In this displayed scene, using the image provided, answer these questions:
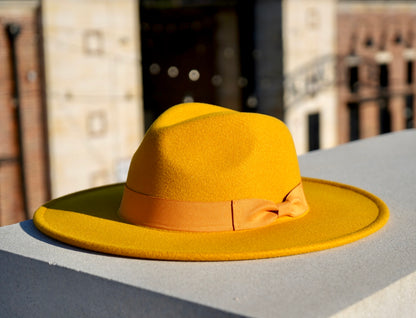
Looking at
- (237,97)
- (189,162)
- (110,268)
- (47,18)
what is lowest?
(237,97)

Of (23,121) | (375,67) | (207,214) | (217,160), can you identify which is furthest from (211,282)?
(375,67)

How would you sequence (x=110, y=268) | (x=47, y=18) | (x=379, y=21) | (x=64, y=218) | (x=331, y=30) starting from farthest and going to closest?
(x=379, y=21) < (x=331, y=30) < (x=47, y=18) < (x=64, y=218) < (x=110, y=268)

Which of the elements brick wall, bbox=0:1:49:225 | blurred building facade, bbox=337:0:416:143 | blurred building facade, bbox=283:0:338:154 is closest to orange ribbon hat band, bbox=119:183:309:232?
brick wall, bbox=0:1:49:225

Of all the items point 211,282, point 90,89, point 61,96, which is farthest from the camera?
point 90,89

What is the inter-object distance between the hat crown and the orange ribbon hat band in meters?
0.03

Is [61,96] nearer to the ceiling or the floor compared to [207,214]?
nearer to the floor

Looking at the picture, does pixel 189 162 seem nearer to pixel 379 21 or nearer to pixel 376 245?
pixel 376 245

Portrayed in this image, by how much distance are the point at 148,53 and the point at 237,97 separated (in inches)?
97.6

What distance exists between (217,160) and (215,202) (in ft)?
0.52

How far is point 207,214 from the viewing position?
2246mm

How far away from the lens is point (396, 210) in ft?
8.94

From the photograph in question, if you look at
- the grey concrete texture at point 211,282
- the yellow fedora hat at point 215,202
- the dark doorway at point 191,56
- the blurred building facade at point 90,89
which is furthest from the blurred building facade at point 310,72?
the grey concrete texture at point 211,282

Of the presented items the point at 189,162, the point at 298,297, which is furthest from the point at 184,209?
the point at 298,297

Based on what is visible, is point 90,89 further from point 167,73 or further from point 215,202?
point 215,202
